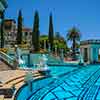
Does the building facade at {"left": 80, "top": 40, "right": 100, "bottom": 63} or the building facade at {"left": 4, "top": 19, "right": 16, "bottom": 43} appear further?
the building facade at {"left": 4, "top": 19, "right": 16, "bottom": 43}

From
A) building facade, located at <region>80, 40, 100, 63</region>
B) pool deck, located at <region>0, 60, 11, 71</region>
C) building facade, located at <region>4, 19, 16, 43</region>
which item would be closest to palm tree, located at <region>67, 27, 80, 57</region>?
building facade, located at <region>4, 19, 16, 43</region>

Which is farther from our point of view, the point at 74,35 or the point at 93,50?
the point at 74,35

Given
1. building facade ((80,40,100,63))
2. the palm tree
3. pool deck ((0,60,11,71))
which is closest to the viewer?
pool deck ((0,60,11,71))

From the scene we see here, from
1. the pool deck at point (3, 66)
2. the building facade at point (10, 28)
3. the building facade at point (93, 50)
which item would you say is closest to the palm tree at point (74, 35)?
the building facade at point (10, 28)

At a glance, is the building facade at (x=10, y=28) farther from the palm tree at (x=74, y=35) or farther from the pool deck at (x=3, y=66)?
the pool deck at (x=3, y=66)

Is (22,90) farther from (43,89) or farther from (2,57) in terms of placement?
(2,57)

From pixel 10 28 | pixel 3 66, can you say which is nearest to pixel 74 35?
pixel 10 28

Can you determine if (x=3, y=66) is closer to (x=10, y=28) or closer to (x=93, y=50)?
(x=93, y=50)

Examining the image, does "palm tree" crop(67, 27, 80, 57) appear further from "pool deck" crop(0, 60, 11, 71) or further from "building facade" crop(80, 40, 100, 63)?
"pool deck" crop(0, 60, 11, 71)

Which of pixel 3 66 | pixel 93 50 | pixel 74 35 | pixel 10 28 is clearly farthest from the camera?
pixel 10 28

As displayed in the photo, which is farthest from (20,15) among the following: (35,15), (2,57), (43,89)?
(43,89)

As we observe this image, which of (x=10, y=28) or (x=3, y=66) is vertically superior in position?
(x=10, y=28)

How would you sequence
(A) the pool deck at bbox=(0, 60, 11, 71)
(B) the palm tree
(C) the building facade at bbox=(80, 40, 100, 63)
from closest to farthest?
(A) the pool deck at bbox=(0, 60, 11, 71)
(C) the building facade at bbox=(80, 40, 100, 63)
(B) the palm tree

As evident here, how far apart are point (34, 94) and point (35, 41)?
130 ft
